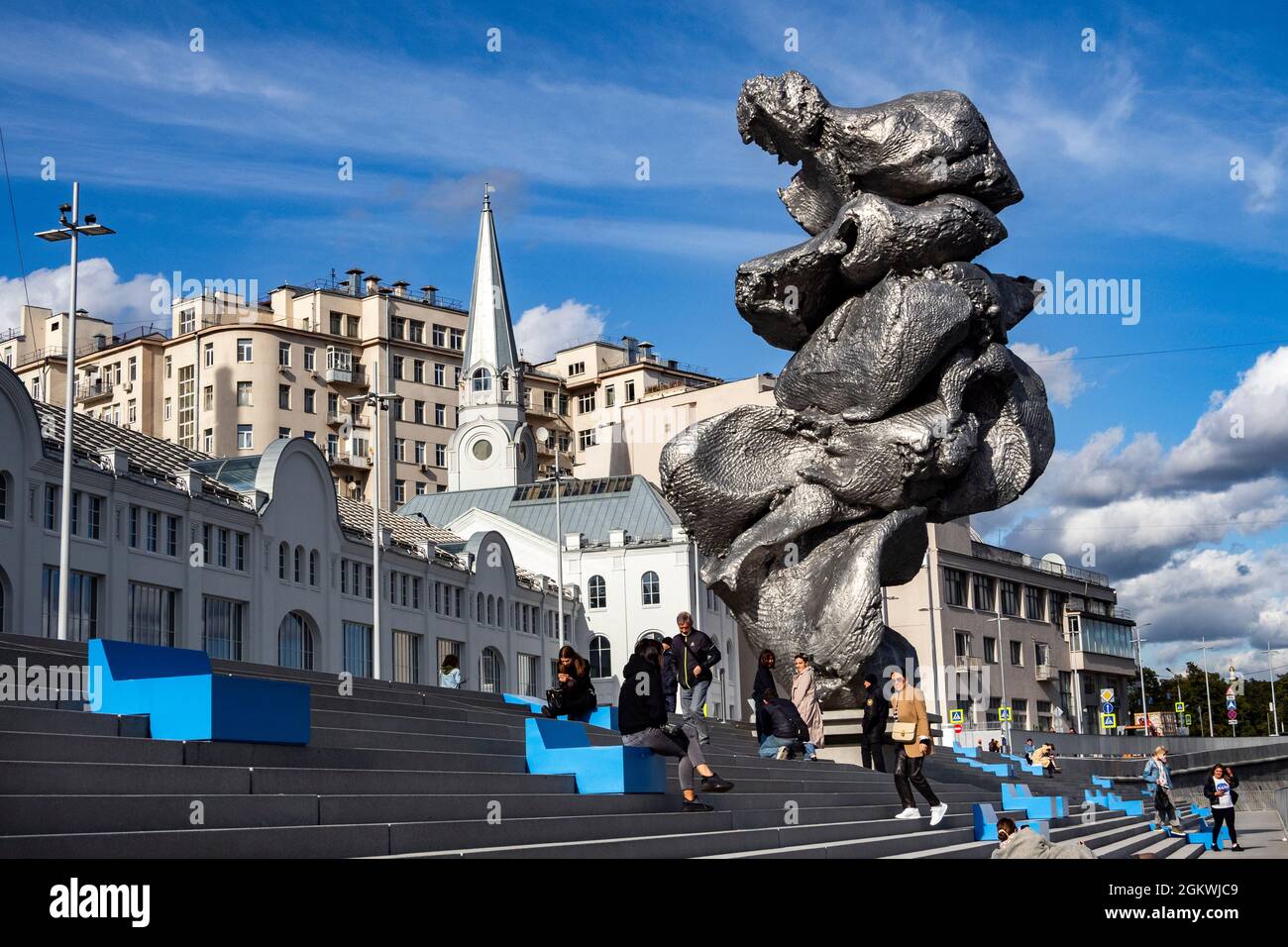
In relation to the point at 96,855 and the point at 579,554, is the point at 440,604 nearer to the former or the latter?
the point at 579,554

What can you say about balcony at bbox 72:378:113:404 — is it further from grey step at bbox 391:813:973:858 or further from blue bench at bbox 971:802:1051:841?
blue bench at bbox 971:802:1051:841

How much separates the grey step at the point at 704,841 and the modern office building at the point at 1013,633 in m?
51.8

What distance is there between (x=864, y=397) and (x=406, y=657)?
89.9 ft

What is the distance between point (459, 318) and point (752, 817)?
88.6 metres

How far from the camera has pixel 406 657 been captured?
1921 inches

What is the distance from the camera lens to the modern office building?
73.5 m

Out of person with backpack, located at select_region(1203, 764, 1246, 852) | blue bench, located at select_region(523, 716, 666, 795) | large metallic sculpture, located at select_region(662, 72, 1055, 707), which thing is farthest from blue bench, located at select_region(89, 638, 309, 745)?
person with backpack, located at select_region(1203, 764, 1246, 852)

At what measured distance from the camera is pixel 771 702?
2017 cm

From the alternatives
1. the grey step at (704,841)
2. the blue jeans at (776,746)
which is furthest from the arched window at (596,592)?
the grey step at (704,841)

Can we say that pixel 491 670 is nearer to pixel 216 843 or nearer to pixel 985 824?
pixel 985 824

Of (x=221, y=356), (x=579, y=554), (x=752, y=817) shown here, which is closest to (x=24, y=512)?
(x=752, y=817)

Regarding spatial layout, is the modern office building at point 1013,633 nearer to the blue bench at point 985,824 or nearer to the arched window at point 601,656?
the arched window at point 601,656

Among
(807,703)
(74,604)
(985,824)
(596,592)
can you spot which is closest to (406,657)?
(74,604)
